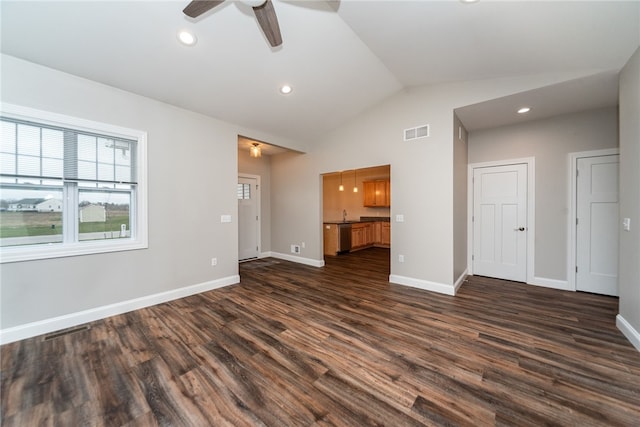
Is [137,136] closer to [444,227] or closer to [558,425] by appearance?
[444,227]

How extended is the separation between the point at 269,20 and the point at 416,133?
269 centimetres

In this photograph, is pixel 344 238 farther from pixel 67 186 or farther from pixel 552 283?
pixel 67 186

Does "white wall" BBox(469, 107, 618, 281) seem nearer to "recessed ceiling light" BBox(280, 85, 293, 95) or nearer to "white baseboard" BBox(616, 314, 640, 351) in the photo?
"white baseboard" BBox(616, 314, 640, 351)

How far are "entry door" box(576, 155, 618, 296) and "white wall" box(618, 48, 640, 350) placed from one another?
131cm

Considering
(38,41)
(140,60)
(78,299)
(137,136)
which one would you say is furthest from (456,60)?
(78,299)

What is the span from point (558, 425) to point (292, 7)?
3.91 m

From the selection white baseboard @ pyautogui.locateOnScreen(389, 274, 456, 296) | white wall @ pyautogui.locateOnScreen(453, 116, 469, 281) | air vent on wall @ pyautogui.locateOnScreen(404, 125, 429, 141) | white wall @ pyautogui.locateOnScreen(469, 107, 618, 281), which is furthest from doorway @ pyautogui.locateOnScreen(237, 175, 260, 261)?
white wall @ pyautogui.locateOnScreen(469, 107, 618, 281)

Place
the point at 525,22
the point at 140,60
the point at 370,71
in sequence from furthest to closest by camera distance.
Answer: the point at 370,71
the point at 140,60
the point at 525,22

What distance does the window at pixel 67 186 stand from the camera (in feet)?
7.85

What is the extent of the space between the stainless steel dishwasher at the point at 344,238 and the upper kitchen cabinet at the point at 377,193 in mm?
1577

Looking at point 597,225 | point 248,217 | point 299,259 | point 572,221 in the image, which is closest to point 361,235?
point 299,259

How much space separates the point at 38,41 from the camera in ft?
7.34

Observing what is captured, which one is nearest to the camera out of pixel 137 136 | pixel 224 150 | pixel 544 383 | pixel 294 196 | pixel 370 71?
pixel 544 383

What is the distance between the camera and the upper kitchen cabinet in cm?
786
